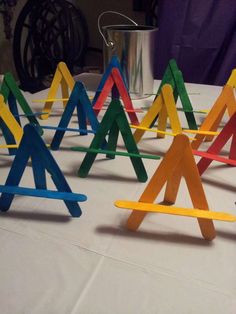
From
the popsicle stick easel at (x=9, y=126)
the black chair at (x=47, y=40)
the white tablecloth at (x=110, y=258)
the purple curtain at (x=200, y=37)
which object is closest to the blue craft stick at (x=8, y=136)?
the popsicle stick easel at (x=9, y=126)

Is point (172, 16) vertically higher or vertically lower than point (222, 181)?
higher

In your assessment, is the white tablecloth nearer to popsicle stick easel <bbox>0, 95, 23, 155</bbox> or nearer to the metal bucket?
popsicle stick easel <bbox>0, 95, 23, 155</bbox>

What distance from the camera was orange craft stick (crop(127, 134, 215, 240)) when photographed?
484 mm

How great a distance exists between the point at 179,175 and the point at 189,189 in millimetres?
29

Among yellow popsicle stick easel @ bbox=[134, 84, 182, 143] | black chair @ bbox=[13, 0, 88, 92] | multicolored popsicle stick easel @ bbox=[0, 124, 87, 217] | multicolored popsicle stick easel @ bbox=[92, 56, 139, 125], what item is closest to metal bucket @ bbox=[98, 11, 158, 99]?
multicolored popsicle stick easel @ bbox=[92, 56, 139, 125]

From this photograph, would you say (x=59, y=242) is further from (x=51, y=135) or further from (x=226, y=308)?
(x=51, y=135)

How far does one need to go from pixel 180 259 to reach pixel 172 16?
4.12 feet

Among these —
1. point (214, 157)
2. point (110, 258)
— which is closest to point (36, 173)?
point (110, 258)

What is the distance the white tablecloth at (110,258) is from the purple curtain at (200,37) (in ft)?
3.27

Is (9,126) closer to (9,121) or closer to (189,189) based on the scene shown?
(9,121)

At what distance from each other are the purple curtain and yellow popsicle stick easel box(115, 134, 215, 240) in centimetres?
112

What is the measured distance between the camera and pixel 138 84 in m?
1.11

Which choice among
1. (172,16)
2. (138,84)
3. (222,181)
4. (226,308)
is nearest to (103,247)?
(226,308)

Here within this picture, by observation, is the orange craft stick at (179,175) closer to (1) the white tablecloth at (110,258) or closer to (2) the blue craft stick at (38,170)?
(1) the white tablecloth at (110,258)
